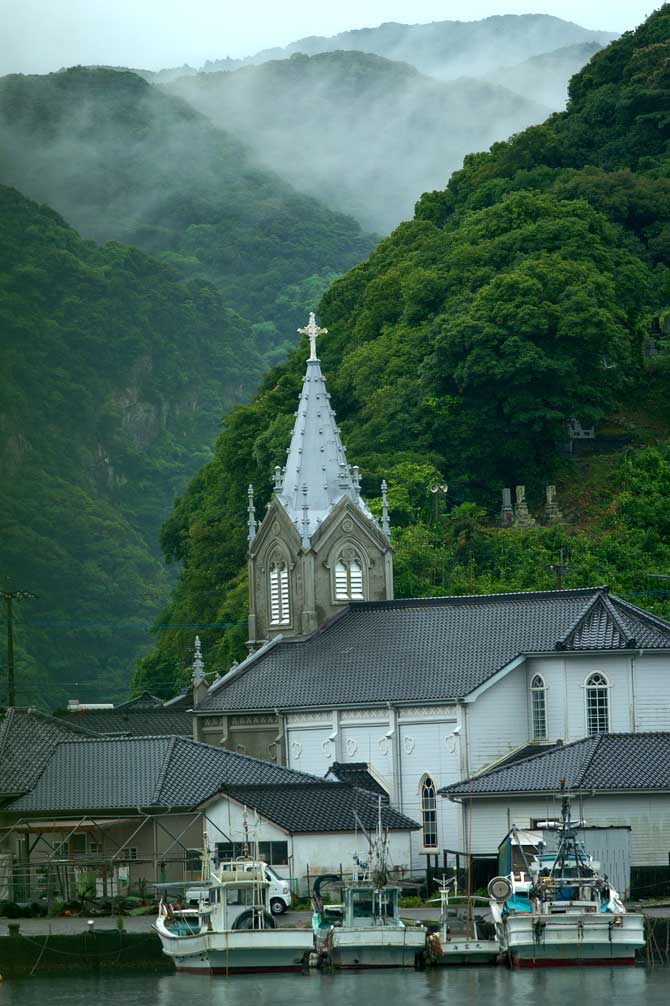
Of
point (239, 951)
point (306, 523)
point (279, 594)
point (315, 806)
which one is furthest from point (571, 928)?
point (279, 594)

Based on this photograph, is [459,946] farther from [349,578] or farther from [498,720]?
[349,578]

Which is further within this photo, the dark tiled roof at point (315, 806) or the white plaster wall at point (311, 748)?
the white plaster wall at point (311, 748)

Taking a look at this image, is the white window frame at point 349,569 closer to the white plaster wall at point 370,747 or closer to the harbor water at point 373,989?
the white plaster wall at point 370,747

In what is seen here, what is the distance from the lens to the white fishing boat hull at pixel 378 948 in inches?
2411

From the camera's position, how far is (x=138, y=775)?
80062 millimetres

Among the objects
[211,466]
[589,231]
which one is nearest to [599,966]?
[589,231]

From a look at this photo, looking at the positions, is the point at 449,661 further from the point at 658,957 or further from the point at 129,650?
the point at 129,650

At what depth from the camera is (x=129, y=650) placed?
183 m

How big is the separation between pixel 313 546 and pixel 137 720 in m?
21.1

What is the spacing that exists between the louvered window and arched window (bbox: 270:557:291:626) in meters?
2.09

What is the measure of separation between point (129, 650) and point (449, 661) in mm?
100901

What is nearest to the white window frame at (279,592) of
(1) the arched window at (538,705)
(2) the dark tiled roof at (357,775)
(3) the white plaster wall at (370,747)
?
(3) the white plaster wall at (370,747)

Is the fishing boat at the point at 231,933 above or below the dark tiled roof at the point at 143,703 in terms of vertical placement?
below

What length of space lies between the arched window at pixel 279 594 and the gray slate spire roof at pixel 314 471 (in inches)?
76.4
